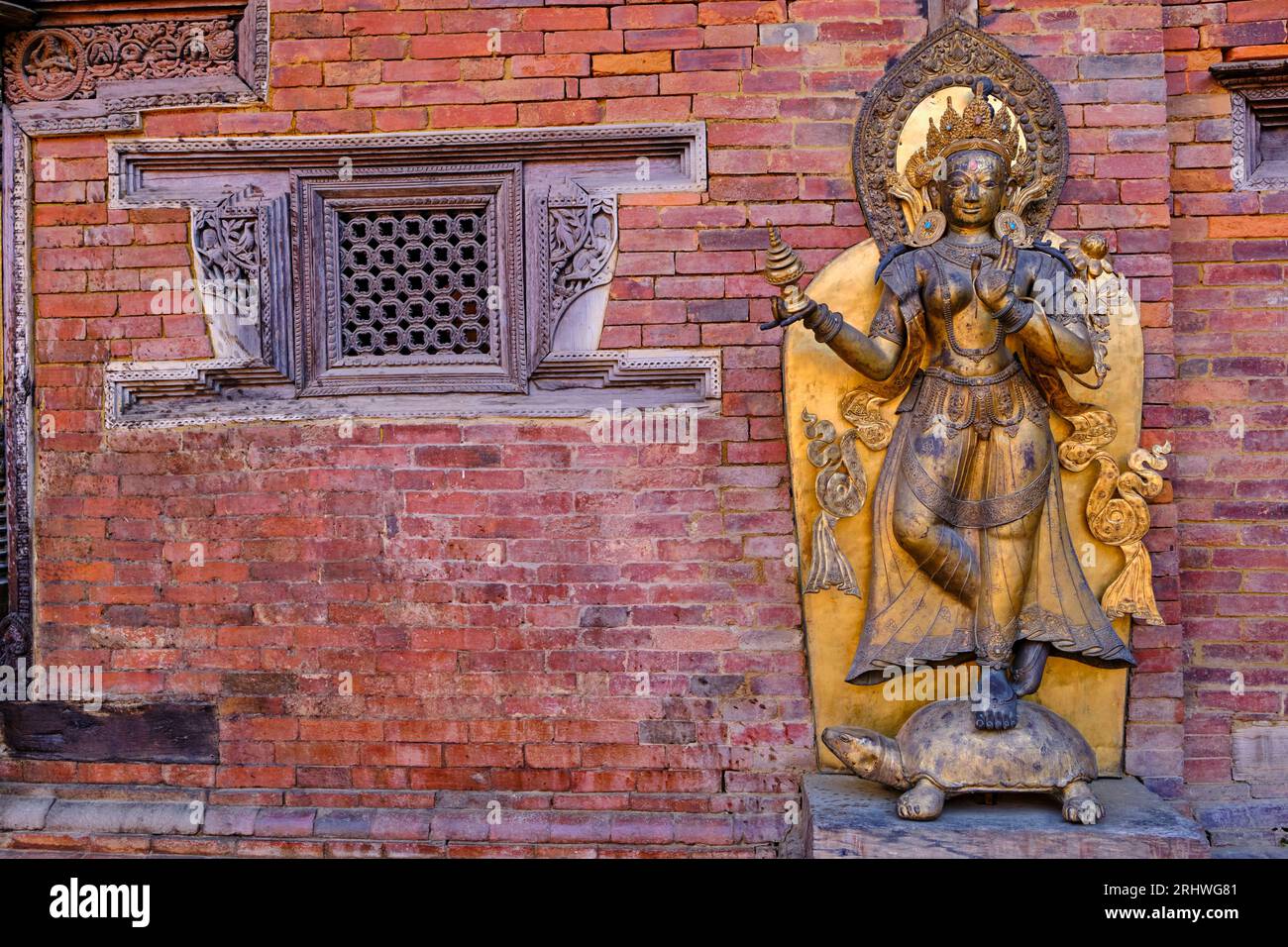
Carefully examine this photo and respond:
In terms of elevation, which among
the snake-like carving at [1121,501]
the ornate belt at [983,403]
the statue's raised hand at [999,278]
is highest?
the statue's raised hand at [999,278]

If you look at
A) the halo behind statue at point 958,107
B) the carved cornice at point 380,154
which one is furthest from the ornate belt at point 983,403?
the carved cornice at point 380,154

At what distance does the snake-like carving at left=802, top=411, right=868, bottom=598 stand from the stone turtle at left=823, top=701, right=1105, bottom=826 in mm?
533

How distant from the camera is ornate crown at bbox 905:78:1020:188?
3.95 metres

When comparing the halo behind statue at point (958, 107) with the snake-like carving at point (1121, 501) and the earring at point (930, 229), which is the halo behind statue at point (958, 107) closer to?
the earring at point (930, 229)

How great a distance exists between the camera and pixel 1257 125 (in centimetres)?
427

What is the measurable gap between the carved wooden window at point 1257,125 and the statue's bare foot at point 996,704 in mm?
2026

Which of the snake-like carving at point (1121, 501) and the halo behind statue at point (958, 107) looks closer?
the snake-like carving at point (1121, 501)

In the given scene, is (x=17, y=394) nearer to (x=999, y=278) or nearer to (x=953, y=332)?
(x=953, y=332)

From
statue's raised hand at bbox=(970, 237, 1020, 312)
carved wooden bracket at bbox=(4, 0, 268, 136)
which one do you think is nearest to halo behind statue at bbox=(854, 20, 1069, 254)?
statue's raised hand at bbox=(970, 237, 1020, 312)

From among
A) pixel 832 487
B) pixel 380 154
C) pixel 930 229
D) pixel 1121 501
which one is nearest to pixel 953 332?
pixel 930 229

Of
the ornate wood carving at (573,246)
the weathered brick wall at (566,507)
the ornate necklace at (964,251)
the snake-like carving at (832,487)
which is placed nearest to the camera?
the ornate necklace at (964,251)

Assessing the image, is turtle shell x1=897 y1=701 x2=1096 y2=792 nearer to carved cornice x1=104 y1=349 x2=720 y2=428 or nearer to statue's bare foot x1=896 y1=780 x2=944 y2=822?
statue's bare foot x1=896 y1=780 x2=944 y2=822

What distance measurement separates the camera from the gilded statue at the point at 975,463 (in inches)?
151

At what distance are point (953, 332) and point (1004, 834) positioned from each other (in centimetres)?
163
